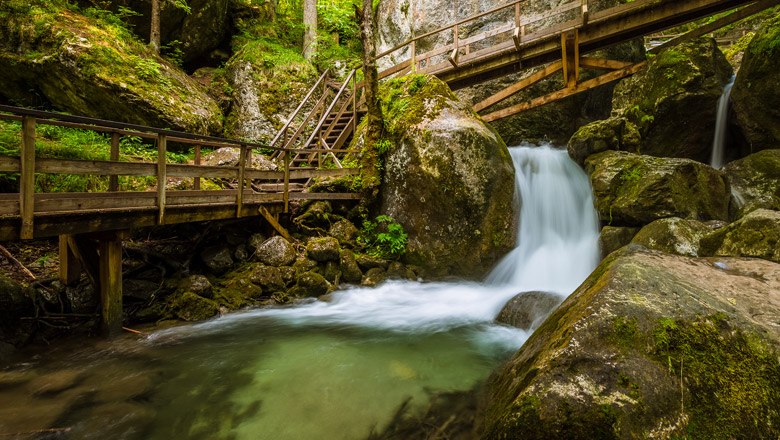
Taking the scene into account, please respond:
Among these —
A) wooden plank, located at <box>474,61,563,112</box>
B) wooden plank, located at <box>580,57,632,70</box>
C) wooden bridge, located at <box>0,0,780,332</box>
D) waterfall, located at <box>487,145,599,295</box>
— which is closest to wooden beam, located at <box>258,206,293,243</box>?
wooden bridge, located at <box>0,0,780,332</box>

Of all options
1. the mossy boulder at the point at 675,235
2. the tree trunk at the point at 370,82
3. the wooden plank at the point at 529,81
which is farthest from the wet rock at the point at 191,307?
the wooden plank at the point at 529,81

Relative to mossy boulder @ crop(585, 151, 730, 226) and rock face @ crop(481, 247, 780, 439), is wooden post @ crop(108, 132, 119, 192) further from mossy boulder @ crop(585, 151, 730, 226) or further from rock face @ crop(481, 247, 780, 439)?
mossy boulder @ crop(585, 151, 730, 226)

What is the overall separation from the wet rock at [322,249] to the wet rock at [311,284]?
49 cm

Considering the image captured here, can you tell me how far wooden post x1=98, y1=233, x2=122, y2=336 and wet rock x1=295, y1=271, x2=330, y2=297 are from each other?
9.38ft

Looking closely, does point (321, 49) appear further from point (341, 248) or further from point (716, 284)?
point (716, 284)

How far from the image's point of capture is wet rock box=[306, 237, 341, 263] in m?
7.66

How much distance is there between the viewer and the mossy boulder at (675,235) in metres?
5.64

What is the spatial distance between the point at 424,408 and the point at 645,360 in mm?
2109

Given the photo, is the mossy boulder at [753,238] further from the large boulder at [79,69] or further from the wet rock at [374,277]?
the large boulder at [79,69]

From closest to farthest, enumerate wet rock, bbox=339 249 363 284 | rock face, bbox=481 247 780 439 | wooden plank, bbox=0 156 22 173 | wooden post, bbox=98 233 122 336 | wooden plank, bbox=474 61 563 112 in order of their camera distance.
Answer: rock face, bbox=481 247 780 439 → wooden plank, bbox=0 156 22 173 → wooden post, bbox=98 233 122 336 → wet rock, bbox=339 249 363 284 → wooden plank, bbox=474 61 563 112

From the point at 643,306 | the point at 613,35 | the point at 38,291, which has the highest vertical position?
the point at 613,35

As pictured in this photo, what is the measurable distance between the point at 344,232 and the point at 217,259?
2771mm

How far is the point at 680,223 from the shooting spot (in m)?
6.00

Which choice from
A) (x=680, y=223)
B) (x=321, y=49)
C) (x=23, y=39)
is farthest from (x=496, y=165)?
(x=321, y=49)
